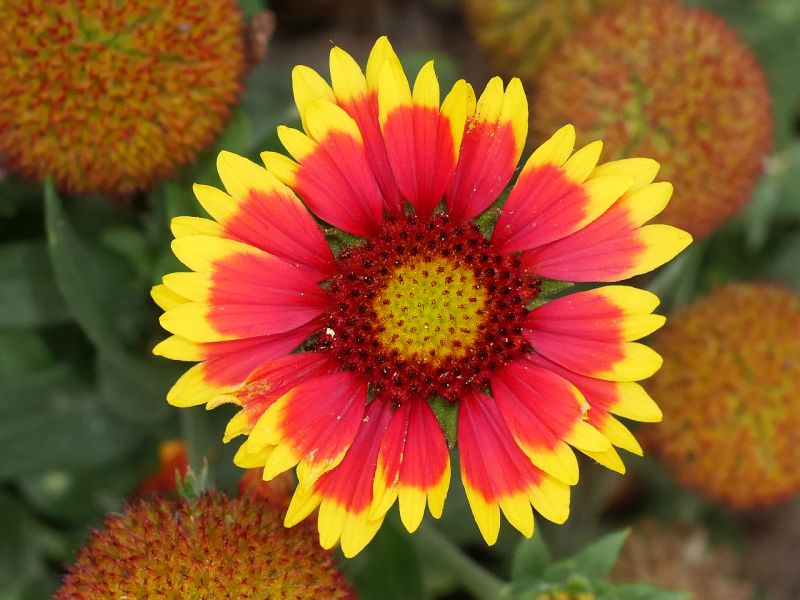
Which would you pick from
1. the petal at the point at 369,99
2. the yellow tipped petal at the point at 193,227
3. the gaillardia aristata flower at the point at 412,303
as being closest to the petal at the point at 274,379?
the gaillardia aristata flower at the point at 412,303

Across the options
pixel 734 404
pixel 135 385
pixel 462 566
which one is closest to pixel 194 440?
pixel 135 385

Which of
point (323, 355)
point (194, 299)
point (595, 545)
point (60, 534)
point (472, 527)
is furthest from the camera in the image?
point (60, 534)

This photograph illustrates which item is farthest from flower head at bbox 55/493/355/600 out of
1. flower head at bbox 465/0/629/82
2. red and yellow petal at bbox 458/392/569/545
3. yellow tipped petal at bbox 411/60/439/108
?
flower head at bbox 465/0/629/82

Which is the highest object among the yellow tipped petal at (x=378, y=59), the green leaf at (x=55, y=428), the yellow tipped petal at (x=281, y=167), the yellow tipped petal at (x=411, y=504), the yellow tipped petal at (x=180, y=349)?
the yellow tipped petal at (x=378, y=59)

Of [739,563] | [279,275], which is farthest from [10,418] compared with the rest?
[739,563]

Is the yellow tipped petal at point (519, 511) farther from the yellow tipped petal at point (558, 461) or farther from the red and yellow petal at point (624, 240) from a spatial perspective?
the red and yellow petal at point (624, 240)

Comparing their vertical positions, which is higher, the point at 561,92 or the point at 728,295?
the point at 561,92

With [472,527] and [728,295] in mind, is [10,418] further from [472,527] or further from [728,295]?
[728,295]

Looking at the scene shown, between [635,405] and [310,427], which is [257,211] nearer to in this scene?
[310,427]

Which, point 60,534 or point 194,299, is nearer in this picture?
point 194,299
